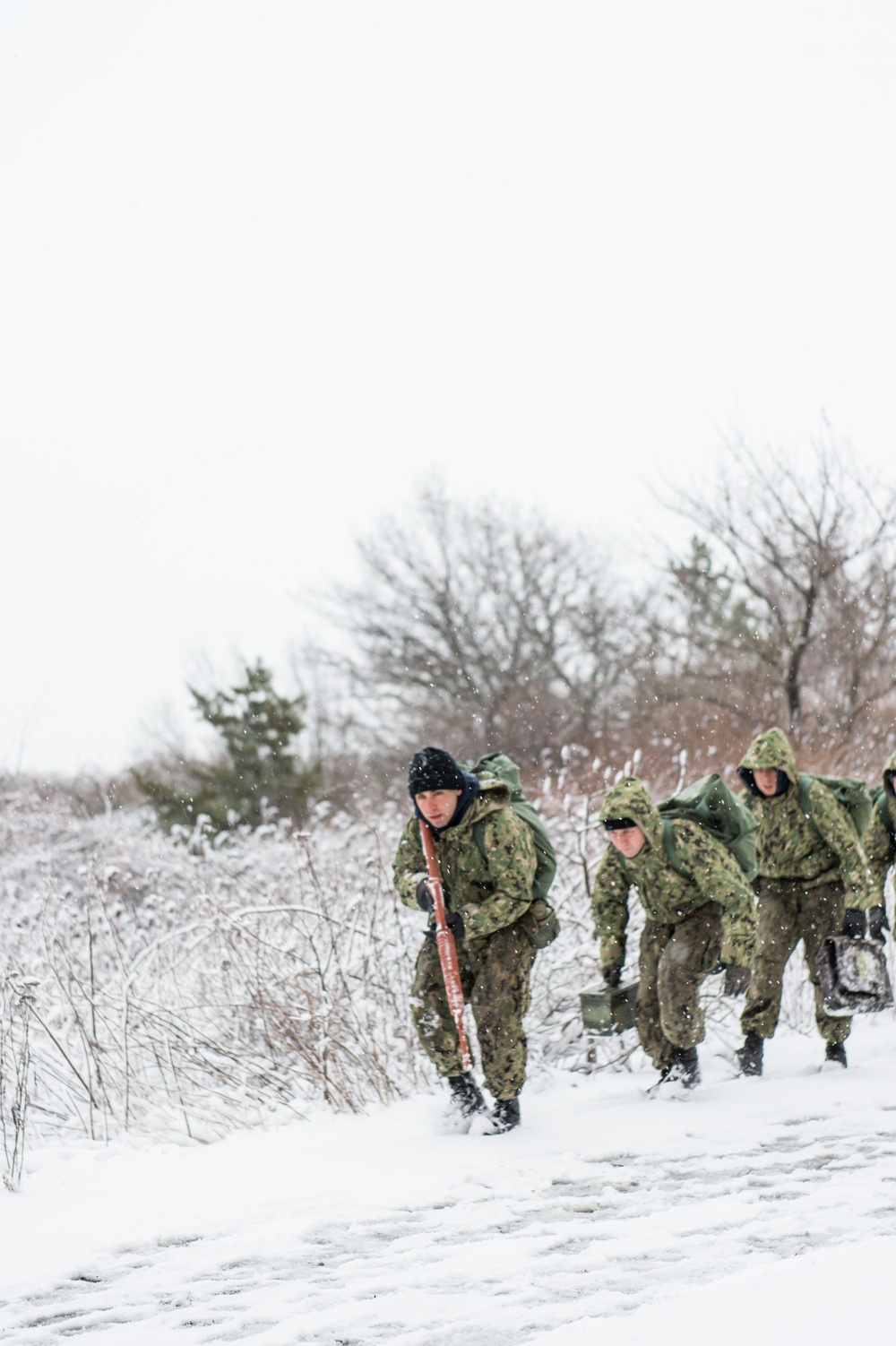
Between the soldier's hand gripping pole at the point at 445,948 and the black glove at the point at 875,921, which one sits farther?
the black glove at the point at 875,921

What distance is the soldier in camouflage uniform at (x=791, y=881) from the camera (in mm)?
5797

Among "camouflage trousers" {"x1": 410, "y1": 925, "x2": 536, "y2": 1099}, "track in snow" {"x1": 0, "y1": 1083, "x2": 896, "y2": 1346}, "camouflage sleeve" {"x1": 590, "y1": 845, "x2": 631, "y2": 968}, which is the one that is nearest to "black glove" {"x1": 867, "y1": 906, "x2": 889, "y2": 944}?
"camouflage sleeve" {"x1": 590, "y1": 845, "x2": 631, "y2": 968}

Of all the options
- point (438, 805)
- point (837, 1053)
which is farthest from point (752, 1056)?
point (438, 805)

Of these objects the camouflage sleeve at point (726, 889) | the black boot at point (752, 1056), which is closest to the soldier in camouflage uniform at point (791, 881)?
the black boot at point (752, 1056)

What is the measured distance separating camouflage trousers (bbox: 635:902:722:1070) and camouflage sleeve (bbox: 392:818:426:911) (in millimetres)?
1283

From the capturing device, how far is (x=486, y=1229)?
3.59 metres

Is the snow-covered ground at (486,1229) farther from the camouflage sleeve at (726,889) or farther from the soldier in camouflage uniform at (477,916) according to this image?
the camouflage sleeve at (726,889)

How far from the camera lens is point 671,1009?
5.27m

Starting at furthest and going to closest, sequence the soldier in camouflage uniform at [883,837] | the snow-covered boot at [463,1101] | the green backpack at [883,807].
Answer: the green backpack at [883,807], the soldier in camouflage uniform at [883,837], the snow-covered boot at [463,1101]

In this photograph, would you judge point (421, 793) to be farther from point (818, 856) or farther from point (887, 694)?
point (887, 694)

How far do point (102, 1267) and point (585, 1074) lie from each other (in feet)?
10.7

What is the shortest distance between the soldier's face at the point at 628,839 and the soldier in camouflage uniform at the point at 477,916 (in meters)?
0.55

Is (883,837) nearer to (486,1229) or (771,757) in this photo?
(771,757)

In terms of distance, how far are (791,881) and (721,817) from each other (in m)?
0.90
